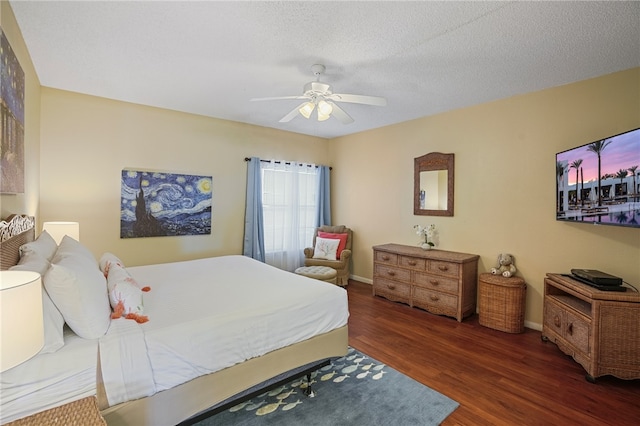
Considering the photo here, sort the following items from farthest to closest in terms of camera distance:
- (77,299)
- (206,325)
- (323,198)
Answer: (323,198) → (206,325) → (77,299)

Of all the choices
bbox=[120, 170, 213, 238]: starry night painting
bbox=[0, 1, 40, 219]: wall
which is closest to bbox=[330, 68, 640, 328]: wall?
bbox=[120, 170, 213, 238]: starry night painting

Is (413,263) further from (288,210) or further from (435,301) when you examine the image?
(288,210)

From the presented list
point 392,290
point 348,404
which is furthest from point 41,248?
point 392,290

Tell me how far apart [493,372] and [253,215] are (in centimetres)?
365

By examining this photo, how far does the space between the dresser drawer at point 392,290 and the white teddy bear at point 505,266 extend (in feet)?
3.61

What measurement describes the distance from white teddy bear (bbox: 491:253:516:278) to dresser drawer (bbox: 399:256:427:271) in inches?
31.1

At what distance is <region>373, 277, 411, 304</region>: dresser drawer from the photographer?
13.6ft

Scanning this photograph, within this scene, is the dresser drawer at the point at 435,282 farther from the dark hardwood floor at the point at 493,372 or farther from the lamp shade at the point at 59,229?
the lamp shade at the point at 59,229

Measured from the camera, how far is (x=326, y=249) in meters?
5.04

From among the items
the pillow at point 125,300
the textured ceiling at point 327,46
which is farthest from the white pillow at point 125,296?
the textured ceiling at point 327,46

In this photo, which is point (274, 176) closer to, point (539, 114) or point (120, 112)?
point (120, 112)

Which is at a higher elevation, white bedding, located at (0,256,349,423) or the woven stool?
white bedding, located at (0,256,349,423)

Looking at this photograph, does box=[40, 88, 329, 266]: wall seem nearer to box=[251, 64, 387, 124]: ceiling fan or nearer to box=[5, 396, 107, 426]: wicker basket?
box=[251, 64, 387, 124]: ceiling fan

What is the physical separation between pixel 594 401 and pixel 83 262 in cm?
362
